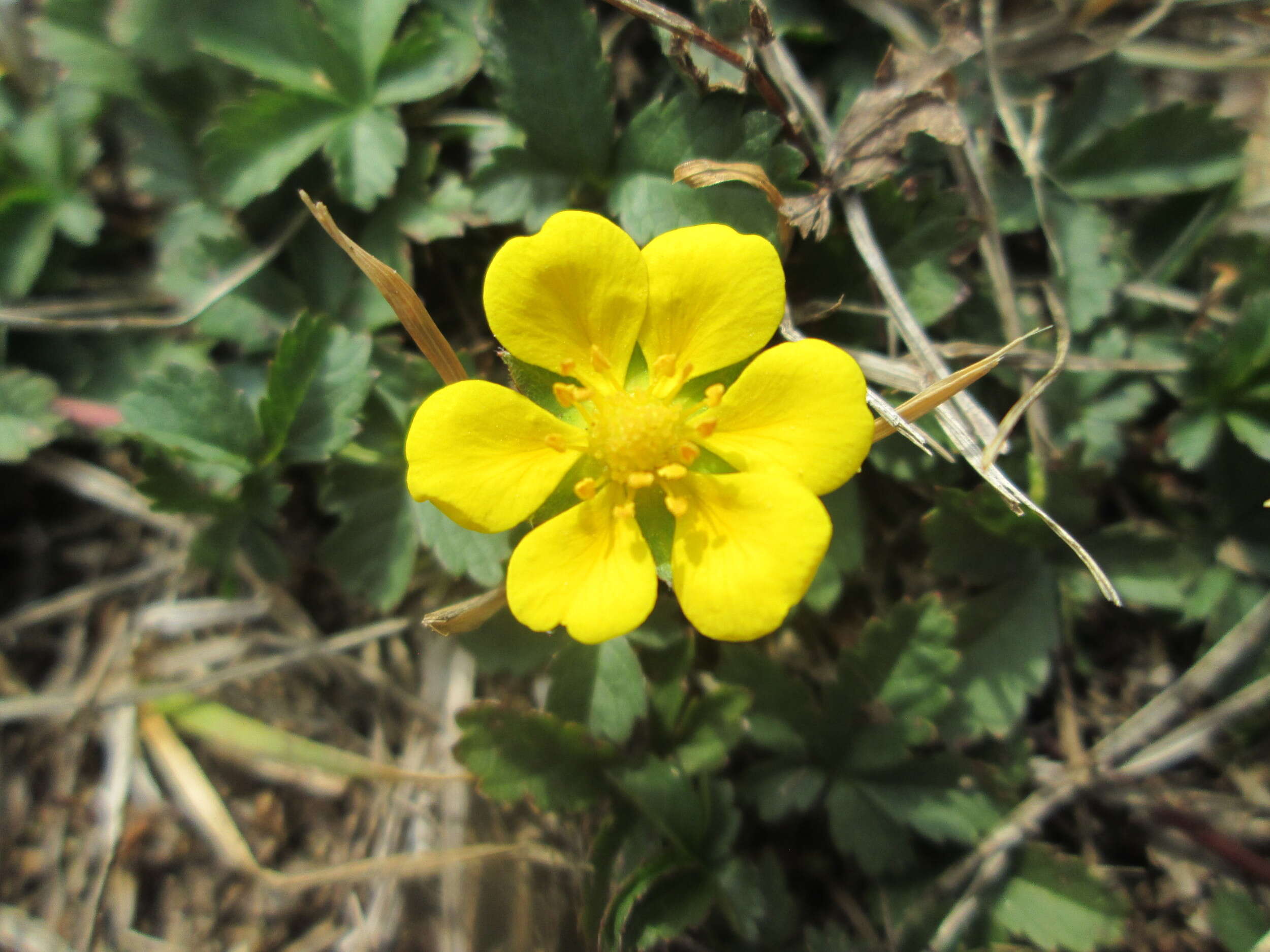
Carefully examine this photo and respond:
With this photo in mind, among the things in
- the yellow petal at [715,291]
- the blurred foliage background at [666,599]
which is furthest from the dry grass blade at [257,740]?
the yellow petal at [715,291]

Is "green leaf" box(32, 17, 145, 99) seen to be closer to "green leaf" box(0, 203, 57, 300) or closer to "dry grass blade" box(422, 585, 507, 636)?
"green leaf" box(0, 203, 57, 300)

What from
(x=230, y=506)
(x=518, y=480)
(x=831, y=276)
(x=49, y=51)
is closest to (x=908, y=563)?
(x=831, y=276)

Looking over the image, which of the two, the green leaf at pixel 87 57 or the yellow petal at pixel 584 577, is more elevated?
the green leaf at pixel 87 57

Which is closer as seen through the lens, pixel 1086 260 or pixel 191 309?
pixel 1086 260

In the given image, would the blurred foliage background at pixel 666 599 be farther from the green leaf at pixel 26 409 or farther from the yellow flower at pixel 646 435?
the yellow flower at pixel 646 435

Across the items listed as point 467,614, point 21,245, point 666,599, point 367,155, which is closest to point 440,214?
point 367,155

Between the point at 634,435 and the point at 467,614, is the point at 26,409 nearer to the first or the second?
the point at 467,614
